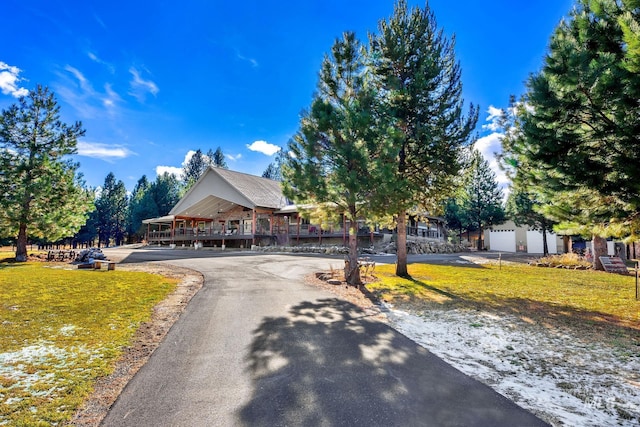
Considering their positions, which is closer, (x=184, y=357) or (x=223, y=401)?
(x=223, y=401)

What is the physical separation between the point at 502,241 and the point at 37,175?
49.1 m

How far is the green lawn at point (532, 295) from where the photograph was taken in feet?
23.5

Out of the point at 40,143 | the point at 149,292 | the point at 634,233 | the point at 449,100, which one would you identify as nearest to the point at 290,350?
the point at 149,292

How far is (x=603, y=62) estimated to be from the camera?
5.05m

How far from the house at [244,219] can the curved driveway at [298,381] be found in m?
21.6

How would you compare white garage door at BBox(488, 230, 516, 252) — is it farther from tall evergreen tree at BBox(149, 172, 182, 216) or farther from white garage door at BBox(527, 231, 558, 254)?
tall evergreen tree at BBox(149, 172, 182, 216)

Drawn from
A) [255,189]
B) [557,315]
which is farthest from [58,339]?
[255,189]

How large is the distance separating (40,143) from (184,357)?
23298 millimetres

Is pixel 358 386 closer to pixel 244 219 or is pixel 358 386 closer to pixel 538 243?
pixel 244 219

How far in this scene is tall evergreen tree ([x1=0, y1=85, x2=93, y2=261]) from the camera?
18828 mm

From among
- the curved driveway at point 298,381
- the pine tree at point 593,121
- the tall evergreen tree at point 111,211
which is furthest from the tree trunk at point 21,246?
the tall evergreen tree at point 111,211

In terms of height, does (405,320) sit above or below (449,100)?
below

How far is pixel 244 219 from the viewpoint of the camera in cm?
3553

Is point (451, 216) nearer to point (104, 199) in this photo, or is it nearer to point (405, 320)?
point (405, 320)
